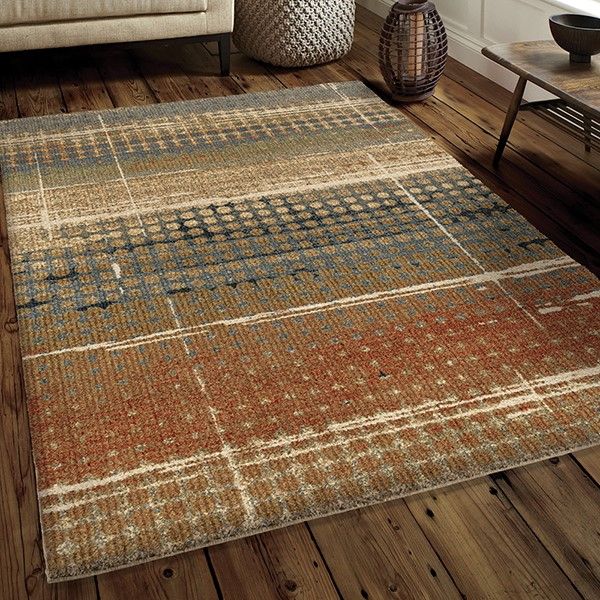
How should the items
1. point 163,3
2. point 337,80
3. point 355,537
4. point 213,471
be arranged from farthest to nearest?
point 337,80 → point 163,3 → point 213,471 → point 355,537

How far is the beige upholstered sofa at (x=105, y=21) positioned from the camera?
10.1 feet

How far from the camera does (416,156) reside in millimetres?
2711

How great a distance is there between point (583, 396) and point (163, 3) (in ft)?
6.91

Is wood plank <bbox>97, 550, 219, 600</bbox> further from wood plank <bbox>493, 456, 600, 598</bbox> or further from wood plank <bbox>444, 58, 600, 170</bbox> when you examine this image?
wood plank <bbox>444, 58, 600, 170</bbox>

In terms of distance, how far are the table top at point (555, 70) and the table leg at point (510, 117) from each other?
9 cm

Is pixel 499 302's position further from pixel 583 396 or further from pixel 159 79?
pixel 159 79

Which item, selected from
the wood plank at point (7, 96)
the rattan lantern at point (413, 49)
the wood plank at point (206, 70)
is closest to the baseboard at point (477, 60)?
the rattan lantern at point (413, 49)

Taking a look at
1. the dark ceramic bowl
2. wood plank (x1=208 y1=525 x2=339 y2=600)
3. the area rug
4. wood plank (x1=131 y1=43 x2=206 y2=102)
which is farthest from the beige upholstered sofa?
wood plank (x1=208 y1=525 x2=339 y2=600)

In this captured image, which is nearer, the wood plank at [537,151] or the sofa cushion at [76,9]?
the wood plank at [537,151]

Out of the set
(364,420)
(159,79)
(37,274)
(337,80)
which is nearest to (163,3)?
(159,79)

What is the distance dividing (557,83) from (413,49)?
33.5 inches

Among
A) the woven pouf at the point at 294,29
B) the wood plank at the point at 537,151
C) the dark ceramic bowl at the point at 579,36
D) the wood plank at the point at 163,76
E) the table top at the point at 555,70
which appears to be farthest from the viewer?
the woven pouf at the point at 294,29

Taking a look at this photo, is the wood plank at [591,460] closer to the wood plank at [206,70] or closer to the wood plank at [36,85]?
the wood plank at [206,70]

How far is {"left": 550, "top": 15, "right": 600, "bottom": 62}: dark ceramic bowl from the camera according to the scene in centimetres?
241
